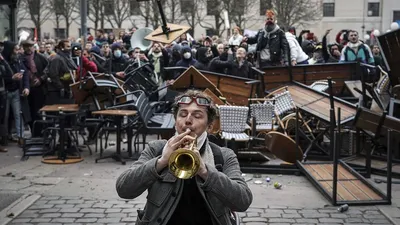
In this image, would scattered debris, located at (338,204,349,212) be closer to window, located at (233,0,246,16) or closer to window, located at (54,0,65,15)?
window, located at (233,0,246,16)

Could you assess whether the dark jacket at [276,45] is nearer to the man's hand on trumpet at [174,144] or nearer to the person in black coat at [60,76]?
the person in black coat at [60,76]

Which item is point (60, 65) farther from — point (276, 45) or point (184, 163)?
point (184, 163)

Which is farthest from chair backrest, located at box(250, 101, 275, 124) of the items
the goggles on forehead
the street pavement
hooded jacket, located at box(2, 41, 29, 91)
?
the goggles on forehead

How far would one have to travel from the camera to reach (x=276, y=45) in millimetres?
11992

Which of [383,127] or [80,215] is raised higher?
[383,127]

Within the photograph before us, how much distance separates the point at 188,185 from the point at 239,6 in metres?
45.8

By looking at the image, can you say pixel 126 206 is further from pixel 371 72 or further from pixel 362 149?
pixel 371 72

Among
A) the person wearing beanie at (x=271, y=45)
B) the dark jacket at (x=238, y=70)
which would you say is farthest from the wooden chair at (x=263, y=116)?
the person wearing beanie at (x=271, y=45)

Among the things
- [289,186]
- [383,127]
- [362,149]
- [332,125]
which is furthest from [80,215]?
[362,149]

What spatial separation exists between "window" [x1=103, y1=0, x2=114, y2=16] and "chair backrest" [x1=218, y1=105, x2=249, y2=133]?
44790mm

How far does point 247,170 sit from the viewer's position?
8.43 m

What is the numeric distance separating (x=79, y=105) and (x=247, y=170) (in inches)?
124

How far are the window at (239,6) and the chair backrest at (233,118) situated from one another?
39354 mm

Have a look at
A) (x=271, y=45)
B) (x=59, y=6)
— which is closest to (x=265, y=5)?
(x=59, y=6)
